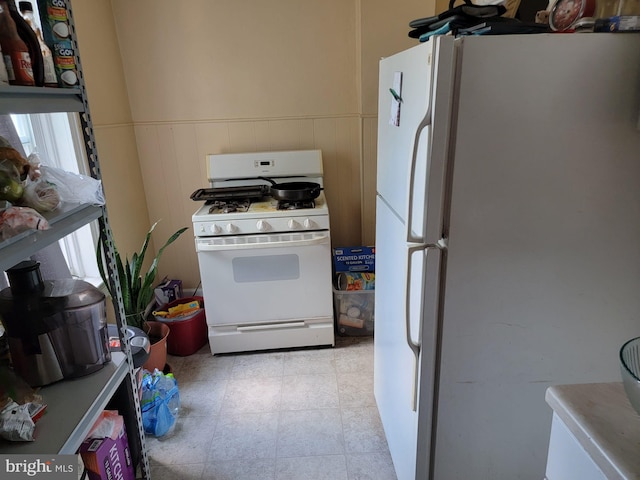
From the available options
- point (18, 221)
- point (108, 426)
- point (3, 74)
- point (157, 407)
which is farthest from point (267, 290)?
point (3, 74)

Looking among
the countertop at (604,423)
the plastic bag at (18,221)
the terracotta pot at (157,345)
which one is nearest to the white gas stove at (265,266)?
the terracotta pot at (157,345)

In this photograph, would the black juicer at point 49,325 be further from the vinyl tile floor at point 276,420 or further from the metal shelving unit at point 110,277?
the vinyl tile floor at point 276,420

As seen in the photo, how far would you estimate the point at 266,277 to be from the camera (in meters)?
2.39

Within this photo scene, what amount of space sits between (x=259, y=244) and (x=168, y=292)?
3.01 ft

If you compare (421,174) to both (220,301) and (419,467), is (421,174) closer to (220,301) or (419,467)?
(419,467)

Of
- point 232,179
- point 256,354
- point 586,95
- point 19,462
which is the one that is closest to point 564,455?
point 586,95

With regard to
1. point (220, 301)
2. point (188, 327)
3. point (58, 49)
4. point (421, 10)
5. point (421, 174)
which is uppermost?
point (421, 10)

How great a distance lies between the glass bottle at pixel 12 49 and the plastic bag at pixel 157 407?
144 centimetres

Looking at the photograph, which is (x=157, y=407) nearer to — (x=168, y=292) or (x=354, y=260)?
(x=168, y=292)

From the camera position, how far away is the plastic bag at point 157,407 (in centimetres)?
190

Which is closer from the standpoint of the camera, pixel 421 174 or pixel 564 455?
pixel 564 455

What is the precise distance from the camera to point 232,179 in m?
2.75

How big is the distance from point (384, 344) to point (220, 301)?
3.53ft

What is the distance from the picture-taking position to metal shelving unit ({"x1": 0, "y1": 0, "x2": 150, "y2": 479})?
927mm
